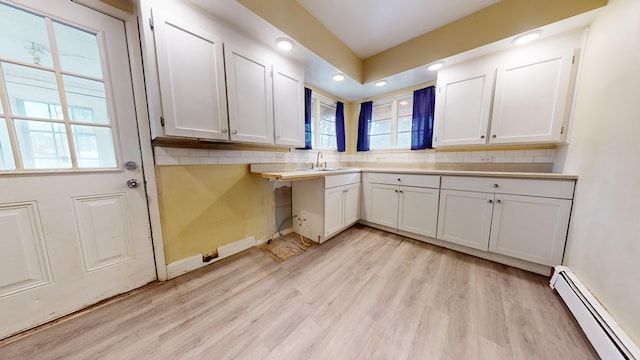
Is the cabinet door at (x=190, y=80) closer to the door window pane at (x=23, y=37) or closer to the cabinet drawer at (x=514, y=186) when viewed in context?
the door window pane at (x=23, y=37)

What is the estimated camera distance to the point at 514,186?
68.9 inches

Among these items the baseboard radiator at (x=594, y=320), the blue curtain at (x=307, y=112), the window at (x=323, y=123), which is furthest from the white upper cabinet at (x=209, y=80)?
the baseboard radiator at (x=594, y=320)

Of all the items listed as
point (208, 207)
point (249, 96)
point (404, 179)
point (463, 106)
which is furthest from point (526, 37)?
point (208, 207)

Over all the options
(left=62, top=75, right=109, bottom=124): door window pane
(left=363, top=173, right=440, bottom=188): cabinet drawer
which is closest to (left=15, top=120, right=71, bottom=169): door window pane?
(left=62, top=75, right=109, bottom=124): door window pane

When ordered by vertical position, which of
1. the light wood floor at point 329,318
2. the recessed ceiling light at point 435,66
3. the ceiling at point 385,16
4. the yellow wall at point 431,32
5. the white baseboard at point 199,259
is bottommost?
the light wood floor at point 329,318

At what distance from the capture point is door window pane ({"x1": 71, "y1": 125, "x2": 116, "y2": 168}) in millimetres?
1270

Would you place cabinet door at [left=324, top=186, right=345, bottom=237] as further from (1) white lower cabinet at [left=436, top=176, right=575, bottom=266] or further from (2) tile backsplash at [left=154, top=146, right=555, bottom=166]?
(1) white lower cabinet at [left=436, top=176, right=575, bottom=266]

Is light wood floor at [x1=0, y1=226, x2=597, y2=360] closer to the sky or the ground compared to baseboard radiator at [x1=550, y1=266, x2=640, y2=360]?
closer to the ground

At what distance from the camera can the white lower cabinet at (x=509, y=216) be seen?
1.61 metres

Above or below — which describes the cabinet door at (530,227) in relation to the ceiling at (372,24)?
below

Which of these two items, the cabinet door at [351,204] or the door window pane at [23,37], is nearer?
the door window pane at [23,37]

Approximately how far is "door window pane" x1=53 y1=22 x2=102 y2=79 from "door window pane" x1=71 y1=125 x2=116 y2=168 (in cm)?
37

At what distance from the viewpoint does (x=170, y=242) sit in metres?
1.64

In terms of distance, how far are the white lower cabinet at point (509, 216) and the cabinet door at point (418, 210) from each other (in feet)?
0.26
